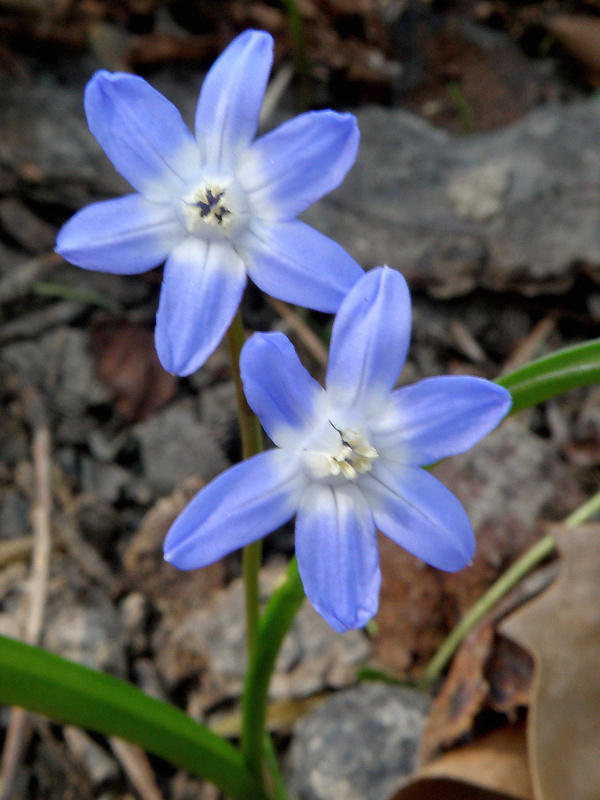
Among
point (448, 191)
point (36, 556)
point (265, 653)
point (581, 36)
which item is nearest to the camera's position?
point (265, 653)

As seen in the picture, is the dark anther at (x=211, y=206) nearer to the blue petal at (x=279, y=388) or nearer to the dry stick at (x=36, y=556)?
the blue petal at (x=279, y=388)

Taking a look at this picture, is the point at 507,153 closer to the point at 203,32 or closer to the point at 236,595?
the point at 203,32

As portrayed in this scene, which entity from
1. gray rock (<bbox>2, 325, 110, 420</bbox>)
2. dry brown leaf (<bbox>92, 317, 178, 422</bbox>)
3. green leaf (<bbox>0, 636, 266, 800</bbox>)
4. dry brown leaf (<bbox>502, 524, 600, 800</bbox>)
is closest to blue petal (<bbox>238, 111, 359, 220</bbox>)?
green leaf (<bbox>0, 636, 266, 800</bbox>)

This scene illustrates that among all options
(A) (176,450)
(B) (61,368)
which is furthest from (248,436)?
(B) (61,368)

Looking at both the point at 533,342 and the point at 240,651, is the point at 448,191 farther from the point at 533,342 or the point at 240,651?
the point at 240,651

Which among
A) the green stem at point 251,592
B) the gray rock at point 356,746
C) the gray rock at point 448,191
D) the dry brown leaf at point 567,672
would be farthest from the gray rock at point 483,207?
the gray rock at point 356,746

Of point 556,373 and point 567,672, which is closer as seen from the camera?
point 556,373

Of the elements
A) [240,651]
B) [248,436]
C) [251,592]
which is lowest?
[240,651]

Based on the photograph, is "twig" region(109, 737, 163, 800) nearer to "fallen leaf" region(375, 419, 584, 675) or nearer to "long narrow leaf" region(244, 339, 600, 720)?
"fallen leaf" region(375, 419, 584, 675)

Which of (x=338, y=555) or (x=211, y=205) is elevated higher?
(x=211, y=205)
